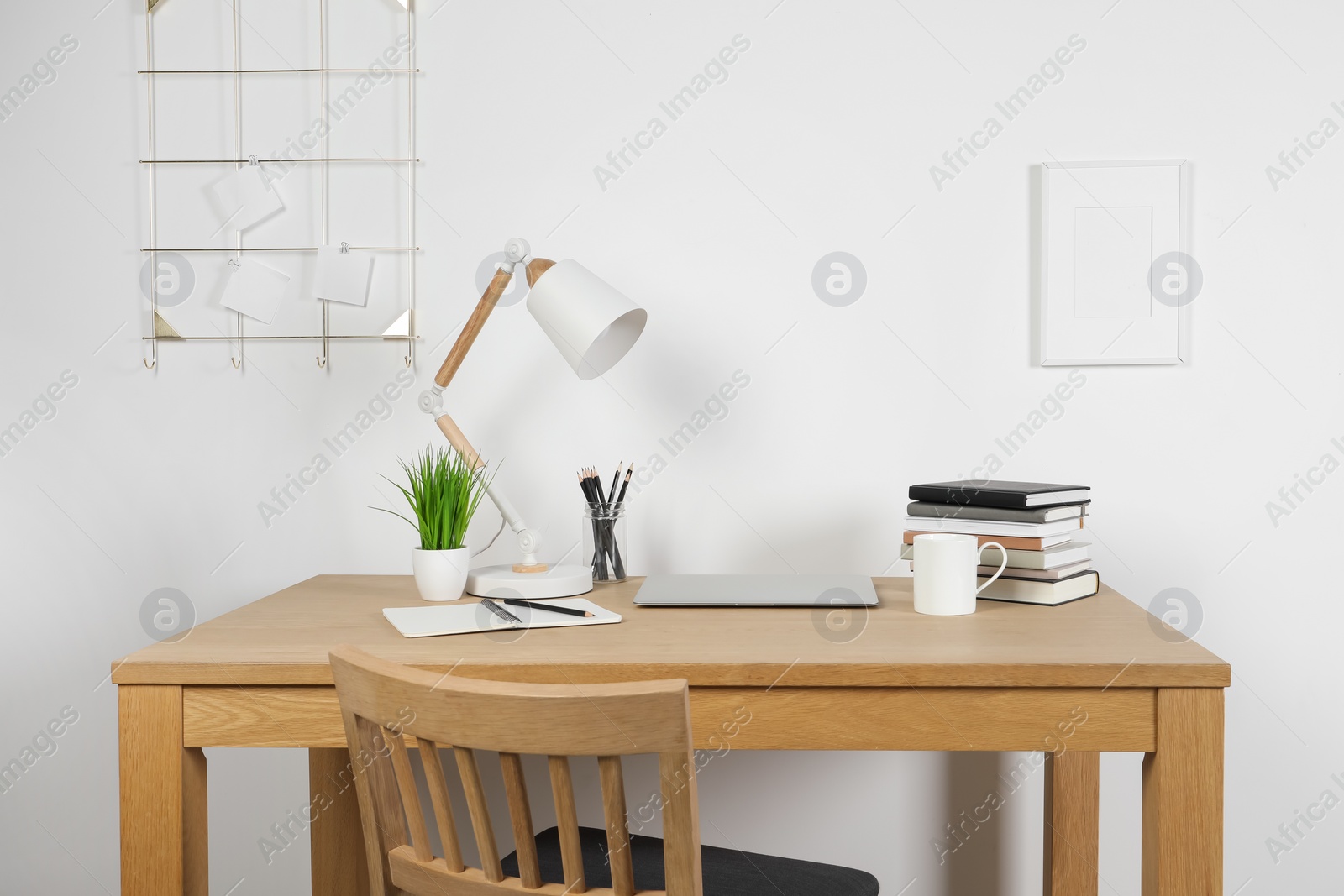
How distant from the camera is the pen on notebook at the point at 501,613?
1.18m

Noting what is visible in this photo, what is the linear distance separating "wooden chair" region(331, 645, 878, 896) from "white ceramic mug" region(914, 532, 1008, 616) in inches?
22.8

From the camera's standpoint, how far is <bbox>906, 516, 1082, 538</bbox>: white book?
50.8 inches

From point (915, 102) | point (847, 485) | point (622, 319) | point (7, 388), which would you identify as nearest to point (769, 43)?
point (915, 102)

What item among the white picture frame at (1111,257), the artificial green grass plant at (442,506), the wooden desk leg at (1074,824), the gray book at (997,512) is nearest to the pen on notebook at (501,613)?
the artificial green grass plant at (442,506)

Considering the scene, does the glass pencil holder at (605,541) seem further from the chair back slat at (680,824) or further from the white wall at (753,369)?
the chair back slat at (680,824)

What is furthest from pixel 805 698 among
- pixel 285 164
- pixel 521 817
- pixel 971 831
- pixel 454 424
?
pixel 285 164

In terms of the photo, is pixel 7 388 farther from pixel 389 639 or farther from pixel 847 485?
pixel 847 485

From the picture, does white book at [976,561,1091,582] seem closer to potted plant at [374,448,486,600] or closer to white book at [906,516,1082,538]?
white book at [906,516,1082,538]

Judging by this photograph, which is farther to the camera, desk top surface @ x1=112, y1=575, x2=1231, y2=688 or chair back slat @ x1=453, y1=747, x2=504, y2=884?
desk top surface @ x1=112, y1=575, x2=1231, y2=688

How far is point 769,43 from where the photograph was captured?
1.63 metres

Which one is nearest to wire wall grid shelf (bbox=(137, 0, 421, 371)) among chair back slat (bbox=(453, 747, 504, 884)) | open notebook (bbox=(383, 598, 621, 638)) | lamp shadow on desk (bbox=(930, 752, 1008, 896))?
open notebook (bbox=(383, 598, 621, 638))

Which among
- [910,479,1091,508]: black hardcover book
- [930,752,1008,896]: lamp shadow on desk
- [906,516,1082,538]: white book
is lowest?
[930,752,1008,896]: lamp shadow on desk

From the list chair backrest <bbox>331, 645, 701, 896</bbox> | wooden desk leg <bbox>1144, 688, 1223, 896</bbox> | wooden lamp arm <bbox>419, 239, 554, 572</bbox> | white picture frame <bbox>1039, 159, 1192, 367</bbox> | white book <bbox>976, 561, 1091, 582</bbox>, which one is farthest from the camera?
white picture frame <bbox>1039, 159, 1192, 367</bbox>

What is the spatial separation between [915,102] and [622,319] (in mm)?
681
